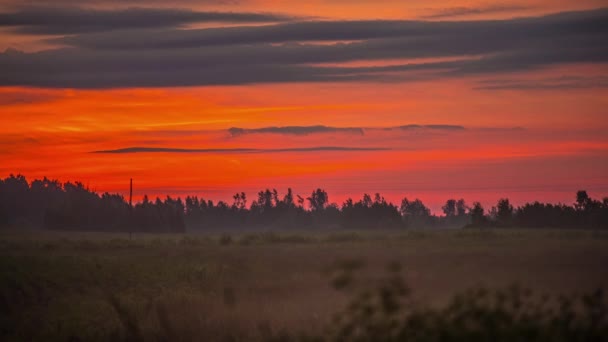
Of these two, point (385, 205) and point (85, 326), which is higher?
point (385, 205)

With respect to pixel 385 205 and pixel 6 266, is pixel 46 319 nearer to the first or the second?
pixel 6 266

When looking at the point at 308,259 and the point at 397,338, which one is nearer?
the point at 397,338

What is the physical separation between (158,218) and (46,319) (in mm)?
127095

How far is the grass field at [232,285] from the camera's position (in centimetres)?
2538

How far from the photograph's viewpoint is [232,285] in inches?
1763

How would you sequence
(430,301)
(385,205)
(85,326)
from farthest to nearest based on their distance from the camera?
1. (385,205)
2. (85,326)
3. (430,301)

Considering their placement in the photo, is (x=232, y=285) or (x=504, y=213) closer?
(x=232, y=285)

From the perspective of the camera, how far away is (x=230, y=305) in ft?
125

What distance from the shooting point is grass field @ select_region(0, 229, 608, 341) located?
2538 centimetres

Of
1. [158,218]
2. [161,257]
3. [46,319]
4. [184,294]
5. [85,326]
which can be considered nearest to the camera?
[85,326]

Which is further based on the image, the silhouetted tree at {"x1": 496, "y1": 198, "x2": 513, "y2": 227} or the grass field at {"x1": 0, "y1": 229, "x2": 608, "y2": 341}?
the silhouetted tree at {"x1": 496, "y1": 198, "x2": 513, "y2": 227}

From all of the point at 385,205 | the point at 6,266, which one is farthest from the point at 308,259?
the point at 385,205

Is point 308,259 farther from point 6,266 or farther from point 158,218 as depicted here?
point 158,218

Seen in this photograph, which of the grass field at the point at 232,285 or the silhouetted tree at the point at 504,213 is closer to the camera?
the grass field at the point at 232,285
